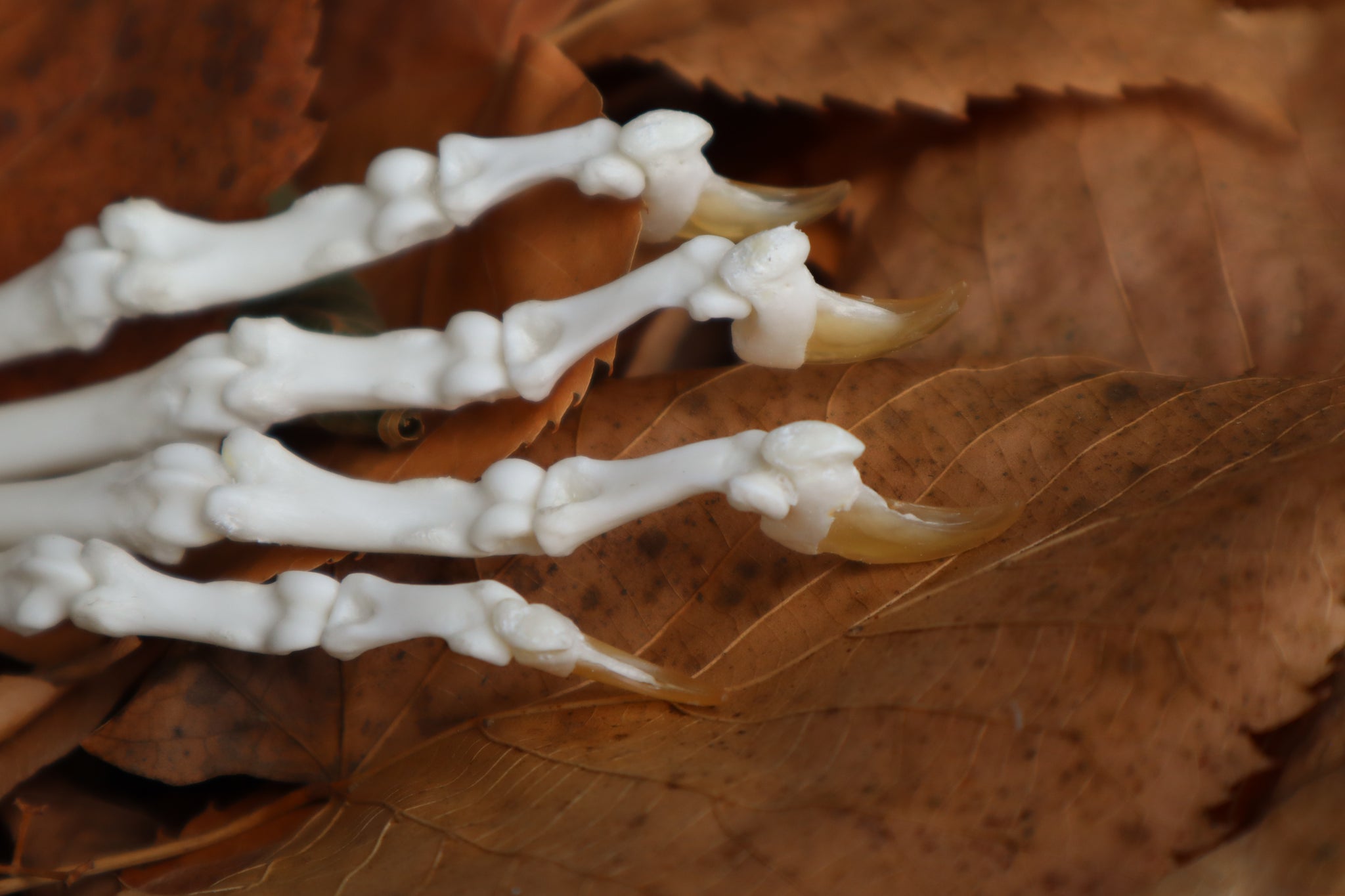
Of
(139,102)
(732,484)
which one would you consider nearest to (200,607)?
(732,484)

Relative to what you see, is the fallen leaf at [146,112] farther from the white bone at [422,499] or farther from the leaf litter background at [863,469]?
the white bone at [422,499]

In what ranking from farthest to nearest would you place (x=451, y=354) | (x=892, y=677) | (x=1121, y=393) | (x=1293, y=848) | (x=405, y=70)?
(x=405, y=70) < (x=1121, y=393) < (x=451, y=354) < (x=892, y=677) < (x=1293, y=848)

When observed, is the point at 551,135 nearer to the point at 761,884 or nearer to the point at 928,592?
the point at 928,592

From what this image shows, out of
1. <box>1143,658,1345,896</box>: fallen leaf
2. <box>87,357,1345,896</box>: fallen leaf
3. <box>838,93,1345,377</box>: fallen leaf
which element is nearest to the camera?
<box>1143,658,1345,896</box>: fallen leaf

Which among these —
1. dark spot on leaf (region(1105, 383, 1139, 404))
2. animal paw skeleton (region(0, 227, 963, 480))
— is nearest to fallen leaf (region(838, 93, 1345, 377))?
dark spot on leaf (region(1105, 383, 1139, 404))

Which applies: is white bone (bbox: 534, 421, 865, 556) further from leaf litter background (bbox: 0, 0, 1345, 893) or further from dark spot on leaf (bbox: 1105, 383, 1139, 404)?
dark spot on leaf (bbox: 1105, 383, 1139, 404)

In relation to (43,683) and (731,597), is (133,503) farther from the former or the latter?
(731,597)

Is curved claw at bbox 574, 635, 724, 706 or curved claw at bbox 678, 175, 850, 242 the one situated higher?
curved claw at bbox 678, 175, 850, 242
